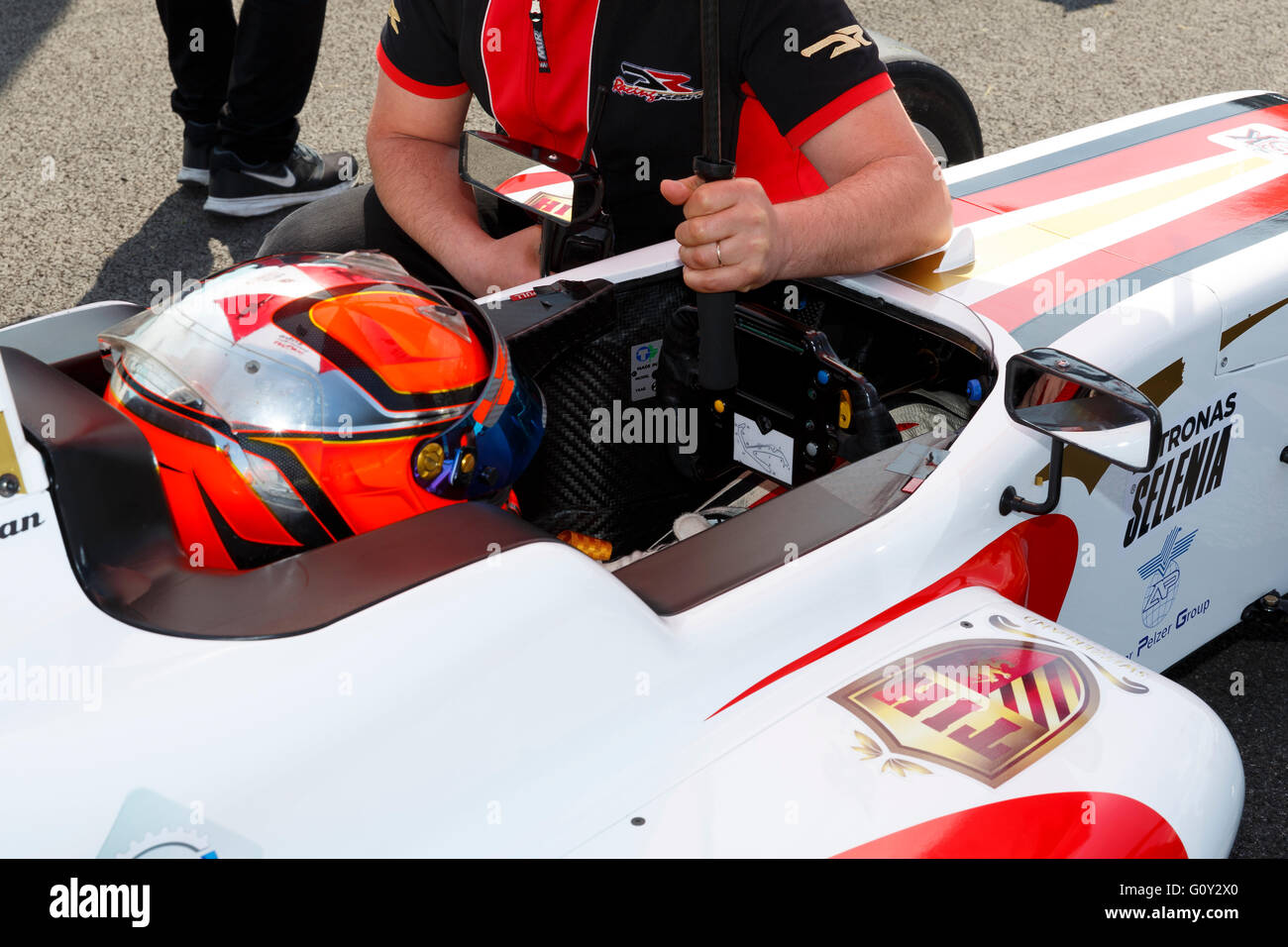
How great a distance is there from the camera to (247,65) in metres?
3.55

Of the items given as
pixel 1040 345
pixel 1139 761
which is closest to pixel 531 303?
pixel 1040 345

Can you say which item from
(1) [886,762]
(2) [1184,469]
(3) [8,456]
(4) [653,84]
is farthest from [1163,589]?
(3) [8,456]

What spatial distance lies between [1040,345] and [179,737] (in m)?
1.15

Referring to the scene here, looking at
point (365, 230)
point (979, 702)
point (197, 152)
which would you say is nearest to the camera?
point (979, 702)

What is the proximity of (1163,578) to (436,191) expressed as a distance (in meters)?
1.36

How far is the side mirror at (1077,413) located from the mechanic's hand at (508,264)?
91cm

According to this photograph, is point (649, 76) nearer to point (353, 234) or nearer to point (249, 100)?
point (353, 234)

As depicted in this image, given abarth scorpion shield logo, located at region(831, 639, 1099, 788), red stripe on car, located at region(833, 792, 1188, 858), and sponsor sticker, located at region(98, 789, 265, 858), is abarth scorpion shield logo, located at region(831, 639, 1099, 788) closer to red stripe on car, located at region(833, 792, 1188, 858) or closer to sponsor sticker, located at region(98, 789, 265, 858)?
red stripe on car, located at region(833, 792, 1188, 858)

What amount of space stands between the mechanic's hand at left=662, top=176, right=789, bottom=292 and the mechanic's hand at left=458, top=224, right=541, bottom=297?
576 mm

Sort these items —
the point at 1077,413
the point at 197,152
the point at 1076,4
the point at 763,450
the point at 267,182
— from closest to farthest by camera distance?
1. the point at 1077,413
2. the point at 763,450
3. the point at 267,182
4. the point at 197,152
5. the point at 1076,4

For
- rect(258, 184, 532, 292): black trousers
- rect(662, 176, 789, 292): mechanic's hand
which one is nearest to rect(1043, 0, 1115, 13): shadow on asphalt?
rect(258, 184, 532, 292): black trousers

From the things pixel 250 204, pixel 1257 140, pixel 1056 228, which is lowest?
pixel 250 204
